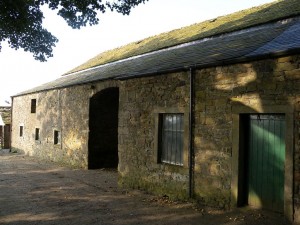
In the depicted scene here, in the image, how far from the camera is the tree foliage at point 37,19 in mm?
7645

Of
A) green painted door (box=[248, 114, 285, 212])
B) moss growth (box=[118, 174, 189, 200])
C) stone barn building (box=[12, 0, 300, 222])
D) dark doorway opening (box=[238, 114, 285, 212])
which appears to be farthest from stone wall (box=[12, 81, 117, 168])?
green painted door (box=[248, 114, 285, 212])

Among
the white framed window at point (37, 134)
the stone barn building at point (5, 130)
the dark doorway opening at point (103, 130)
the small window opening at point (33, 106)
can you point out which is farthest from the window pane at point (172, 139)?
the stone barn building at point (5, 130)

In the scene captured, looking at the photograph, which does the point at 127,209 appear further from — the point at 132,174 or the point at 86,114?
the point at 86,114

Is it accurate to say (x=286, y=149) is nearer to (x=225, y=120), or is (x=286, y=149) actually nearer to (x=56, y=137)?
(x=225, y=120)

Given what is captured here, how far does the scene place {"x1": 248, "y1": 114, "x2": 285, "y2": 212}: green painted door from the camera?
6344mm

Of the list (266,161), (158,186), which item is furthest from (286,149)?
(158,186)

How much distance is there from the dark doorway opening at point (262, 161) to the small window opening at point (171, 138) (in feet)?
6.02

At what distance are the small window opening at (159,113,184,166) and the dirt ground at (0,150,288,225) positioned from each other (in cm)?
104

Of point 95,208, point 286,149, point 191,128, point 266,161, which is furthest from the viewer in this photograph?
point 191,128

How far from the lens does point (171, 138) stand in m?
8.71

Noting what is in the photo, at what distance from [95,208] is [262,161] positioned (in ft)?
12.5

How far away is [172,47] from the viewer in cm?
1374

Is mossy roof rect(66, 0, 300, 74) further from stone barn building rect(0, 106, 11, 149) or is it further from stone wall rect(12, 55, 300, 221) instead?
stone barn building rect(0, 106, 11, 149)

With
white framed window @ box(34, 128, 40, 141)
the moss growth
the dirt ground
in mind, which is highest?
white framed window @ box(34, 128, 40, 141)
